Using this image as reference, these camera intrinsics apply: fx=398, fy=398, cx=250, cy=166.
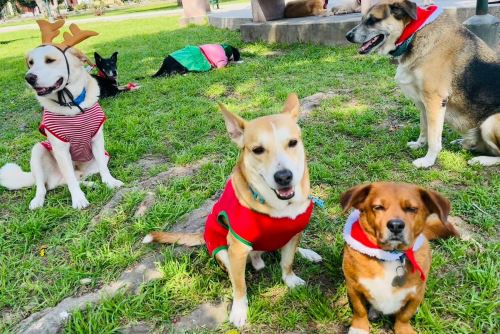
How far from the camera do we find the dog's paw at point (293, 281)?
9.37ft

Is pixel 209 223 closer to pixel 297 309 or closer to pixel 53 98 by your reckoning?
pixel 297 309

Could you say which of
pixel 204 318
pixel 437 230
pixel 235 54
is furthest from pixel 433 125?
pixel 235 54

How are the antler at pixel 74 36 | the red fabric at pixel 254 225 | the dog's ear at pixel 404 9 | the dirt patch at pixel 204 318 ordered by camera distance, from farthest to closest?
the antler at pixel 74 36 → the dog's ear at pixel 404 9 → the dirt patch at pixel 204 318 → the red fabric at pixel 254 225

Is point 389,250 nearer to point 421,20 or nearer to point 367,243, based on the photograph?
point 367,243

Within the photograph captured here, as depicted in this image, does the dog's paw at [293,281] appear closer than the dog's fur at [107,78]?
Yes

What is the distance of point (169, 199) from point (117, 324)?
1.56 meters

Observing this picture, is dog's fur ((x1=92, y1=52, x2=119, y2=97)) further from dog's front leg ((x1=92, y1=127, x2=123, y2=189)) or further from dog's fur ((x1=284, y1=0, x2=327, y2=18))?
dog's fur ((x1=284, y1=0, x2=327, y2=18))

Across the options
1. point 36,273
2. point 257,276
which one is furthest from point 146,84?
point 257,276

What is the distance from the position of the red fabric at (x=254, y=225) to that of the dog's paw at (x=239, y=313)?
377 millimetres

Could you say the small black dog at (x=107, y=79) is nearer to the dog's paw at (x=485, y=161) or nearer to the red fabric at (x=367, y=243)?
the dog's paw at (x=485, y=161)

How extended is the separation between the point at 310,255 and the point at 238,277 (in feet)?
2.50

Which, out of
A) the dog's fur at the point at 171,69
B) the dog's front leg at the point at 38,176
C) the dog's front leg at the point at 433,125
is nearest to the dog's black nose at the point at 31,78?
the dog's front leg at the point at 38,176

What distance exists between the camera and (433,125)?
13.9 feet

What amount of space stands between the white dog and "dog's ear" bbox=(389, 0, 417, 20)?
10.9 feet
